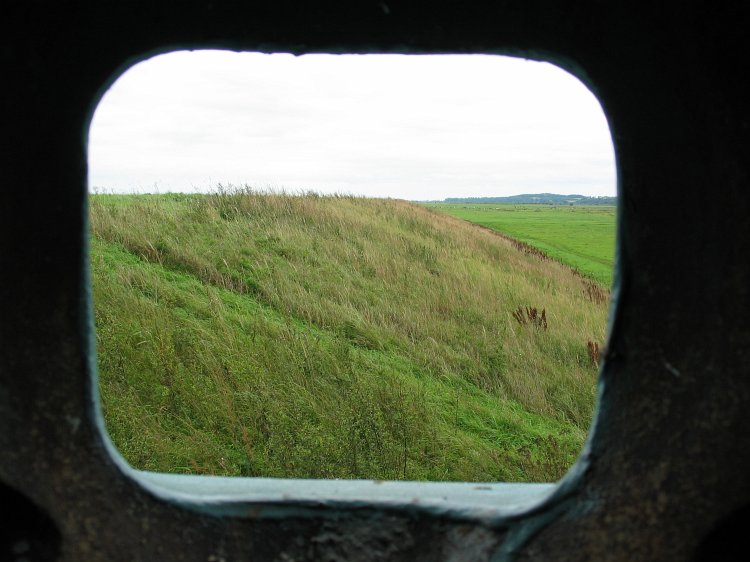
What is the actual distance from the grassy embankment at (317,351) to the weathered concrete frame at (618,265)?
262cm

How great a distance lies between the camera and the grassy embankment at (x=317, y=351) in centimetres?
420

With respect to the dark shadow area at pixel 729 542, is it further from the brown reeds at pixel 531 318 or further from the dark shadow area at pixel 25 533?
the brown reeds at pixel 531 318

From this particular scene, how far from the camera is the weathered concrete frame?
4.03ft

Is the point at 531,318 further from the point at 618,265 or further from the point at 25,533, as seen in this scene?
the point at 25,533

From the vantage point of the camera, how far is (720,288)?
1.25 meters

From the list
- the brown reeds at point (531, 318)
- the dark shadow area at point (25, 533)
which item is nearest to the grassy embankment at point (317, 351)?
the brown reeds at point (531, 318)

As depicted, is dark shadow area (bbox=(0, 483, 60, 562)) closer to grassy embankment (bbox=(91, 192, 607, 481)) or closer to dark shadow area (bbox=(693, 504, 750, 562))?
dark shadow area (bbox=(693, 504, 750, 562))

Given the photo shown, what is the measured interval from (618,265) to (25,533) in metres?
1.28

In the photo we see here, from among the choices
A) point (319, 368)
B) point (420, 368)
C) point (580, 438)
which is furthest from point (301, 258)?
point (580, 438)

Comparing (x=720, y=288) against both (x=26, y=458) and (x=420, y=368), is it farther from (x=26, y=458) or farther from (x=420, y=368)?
(x=420, y=368)

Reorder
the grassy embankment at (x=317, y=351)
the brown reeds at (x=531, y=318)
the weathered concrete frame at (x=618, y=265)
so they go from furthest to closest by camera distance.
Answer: the brown reeds at (x=531, y=318) < the grassy embankment at (x=317, y=351) < the weathered concrete frame at (x=618, y=265)

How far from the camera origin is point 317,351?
5.32 meters

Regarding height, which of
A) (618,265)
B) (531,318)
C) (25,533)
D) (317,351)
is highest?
(618,265)

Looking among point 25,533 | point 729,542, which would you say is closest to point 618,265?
point 729,542
